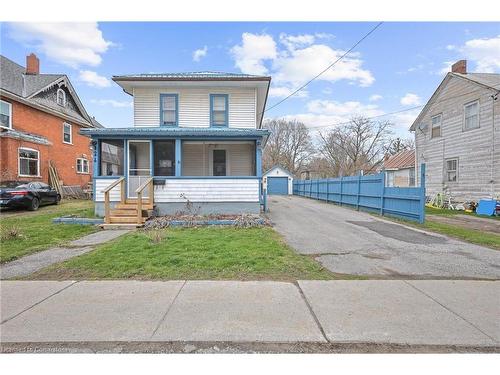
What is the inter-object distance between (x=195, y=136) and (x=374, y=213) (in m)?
9.22

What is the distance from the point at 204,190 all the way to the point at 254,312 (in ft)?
25.3

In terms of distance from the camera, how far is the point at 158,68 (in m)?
14.8

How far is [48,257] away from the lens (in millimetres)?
5664

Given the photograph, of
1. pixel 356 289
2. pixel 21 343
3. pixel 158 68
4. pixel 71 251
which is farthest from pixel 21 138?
pixel 356 289

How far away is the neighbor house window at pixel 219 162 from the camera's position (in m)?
13.8

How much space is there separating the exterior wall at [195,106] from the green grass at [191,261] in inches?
302

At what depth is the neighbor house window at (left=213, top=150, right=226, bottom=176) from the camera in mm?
13820

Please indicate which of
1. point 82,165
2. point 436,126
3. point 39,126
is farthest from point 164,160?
point 436,126

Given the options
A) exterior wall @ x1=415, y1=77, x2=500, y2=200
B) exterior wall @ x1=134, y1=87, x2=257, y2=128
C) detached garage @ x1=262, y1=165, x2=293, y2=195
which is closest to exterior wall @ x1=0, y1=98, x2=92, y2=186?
exterior wall @ x1=134, y1=87, x2=257, y2=128

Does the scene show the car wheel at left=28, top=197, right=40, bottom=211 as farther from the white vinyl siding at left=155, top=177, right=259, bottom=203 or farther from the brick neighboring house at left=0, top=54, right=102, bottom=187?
the white vinyl siding at left=155, top=177, right=259, bottom=203

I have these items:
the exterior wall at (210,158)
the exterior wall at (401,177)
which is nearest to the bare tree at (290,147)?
the exterior wall at (401,177)

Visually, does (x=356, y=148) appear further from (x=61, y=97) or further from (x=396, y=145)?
(x=61, y=97)

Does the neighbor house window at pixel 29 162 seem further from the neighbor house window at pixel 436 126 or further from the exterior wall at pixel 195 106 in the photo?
the neighbor house window at pixel 436 126

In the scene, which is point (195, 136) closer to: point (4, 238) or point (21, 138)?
point (4, 238)
